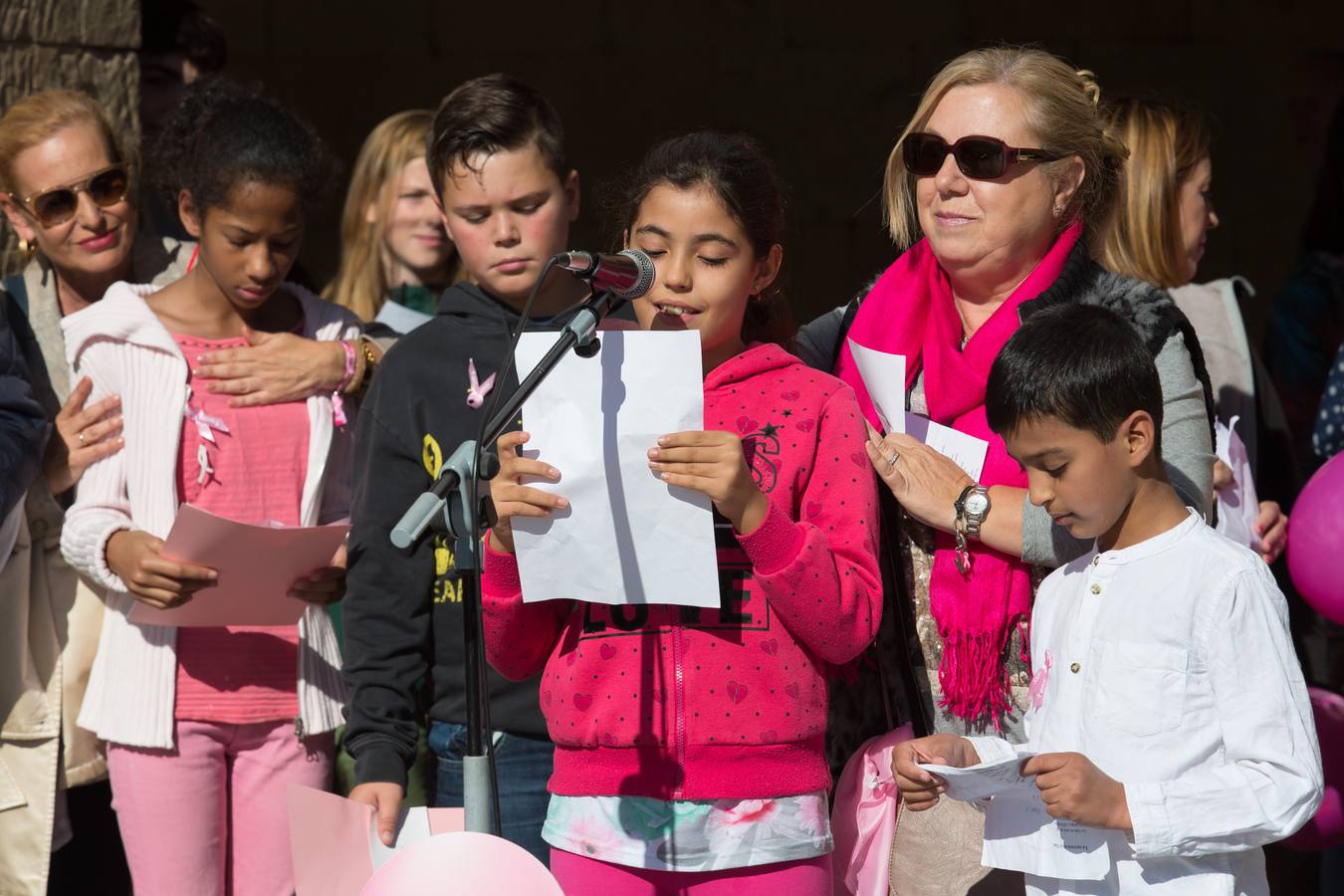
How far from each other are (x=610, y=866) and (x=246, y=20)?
16.2 ft

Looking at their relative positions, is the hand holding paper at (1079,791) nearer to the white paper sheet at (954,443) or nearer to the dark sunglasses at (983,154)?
the white paper sheet at (954,443)

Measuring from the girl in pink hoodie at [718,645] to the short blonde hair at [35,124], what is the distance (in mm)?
1564

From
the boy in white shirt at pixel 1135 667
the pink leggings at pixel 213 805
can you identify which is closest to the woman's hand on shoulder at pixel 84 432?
the pink leggings at pixel 213 805

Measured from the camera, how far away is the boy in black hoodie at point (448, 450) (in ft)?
9.43

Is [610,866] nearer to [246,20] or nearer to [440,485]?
[440,485]

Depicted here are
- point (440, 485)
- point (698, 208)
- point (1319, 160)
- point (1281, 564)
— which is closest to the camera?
point (440, 485)

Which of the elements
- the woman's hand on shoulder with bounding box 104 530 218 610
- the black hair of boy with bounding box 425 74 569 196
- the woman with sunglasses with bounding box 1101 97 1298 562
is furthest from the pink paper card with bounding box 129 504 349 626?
the woman with sunglasses with bounding box 1101 97 1298 562

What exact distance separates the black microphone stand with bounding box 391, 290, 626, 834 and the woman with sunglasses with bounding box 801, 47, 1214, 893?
742mm

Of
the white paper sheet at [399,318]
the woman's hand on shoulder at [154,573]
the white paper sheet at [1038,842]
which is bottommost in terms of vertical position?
the white paper sheet at [1038,842]

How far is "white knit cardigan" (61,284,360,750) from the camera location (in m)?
3.13

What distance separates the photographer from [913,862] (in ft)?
8.87

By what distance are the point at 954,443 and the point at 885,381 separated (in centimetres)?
15

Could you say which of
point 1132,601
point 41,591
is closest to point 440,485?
point 1132,601

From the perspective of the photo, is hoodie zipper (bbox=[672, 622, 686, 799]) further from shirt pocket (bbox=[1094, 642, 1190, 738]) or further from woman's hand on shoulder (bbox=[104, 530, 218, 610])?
woman's hand on shoulder (bbox=[104, 530, 218, 610])
